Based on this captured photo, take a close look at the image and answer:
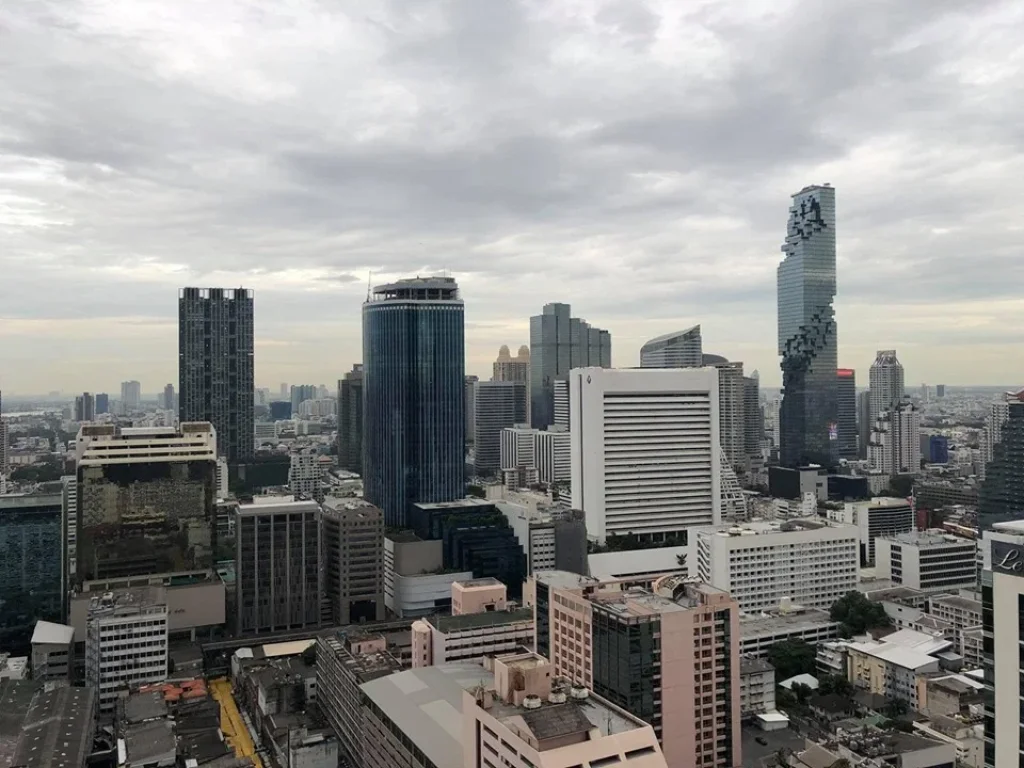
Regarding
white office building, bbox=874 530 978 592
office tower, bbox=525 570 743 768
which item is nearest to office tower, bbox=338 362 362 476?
white office building, bbox=874 530 978 592

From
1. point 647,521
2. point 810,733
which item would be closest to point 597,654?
point 810,733

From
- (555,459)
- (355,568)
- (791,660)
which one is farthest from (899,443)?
(355,568)

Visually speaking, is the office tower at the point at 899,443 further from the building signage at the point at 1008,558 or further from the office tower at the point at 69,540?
the building signage at the point at 1008,558

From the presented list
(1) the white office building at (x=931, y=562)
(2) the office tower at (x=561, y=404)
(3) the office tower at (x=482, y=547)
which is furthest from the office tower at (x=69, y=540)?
(2) the office tower at (x=561, y=404)

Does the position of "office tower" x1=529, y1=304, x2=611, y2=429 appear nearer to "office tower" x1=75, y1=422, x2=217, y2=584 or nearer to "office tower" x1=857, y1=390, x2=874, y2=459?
"office tower" x1=857, y1=390, x2=874, y2=459

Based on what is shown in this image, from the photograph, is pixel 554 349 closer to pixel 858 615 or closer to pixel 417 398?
pixel 417 398
